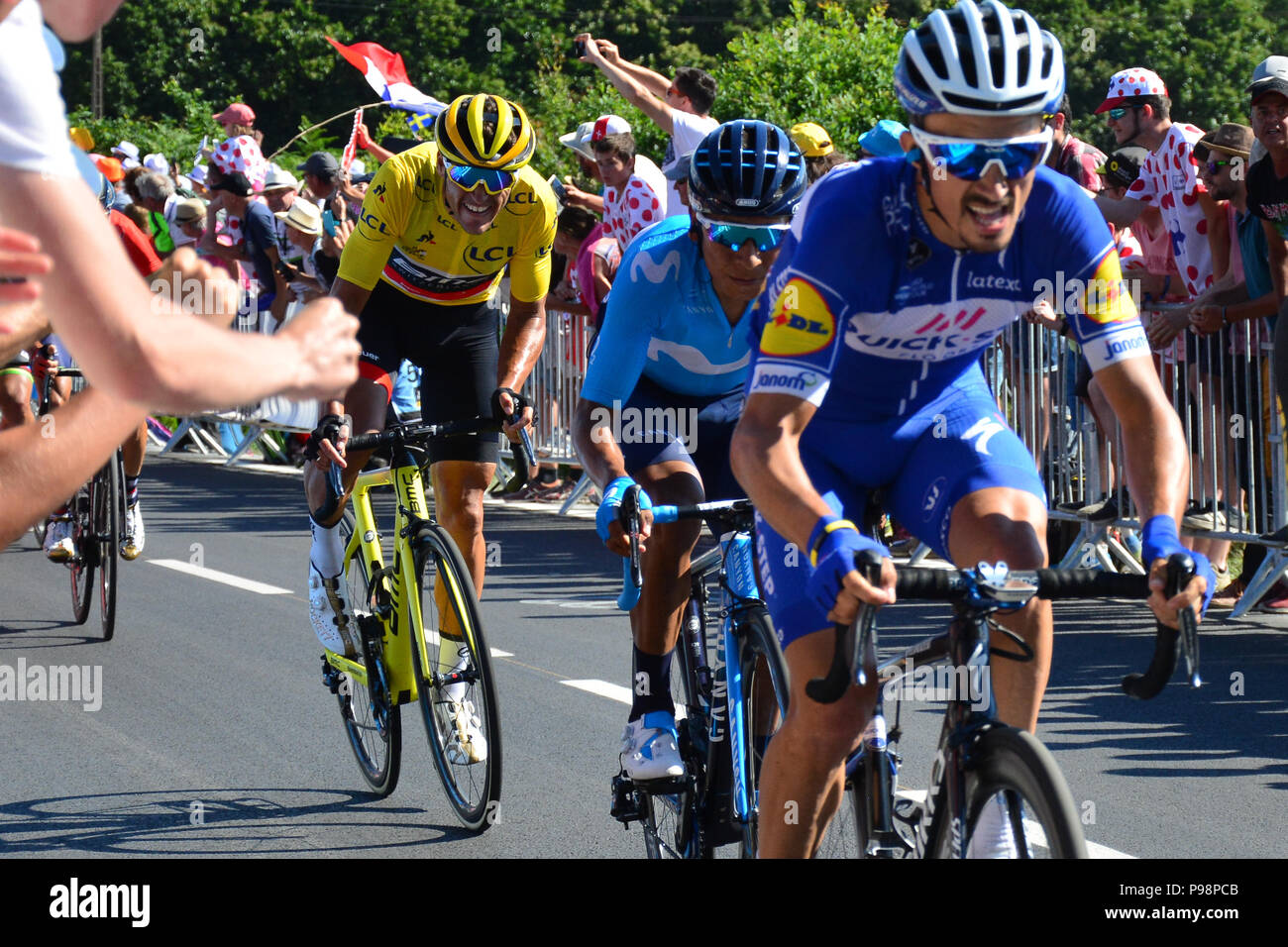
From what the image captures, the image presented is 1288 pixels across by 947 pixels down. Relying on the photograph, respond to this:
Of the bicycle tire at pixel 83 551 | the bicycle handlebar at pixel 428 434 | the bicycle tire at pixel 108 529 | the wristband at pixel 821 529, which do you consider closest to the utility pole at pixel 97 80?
the bicycle tire at pixel 83 551

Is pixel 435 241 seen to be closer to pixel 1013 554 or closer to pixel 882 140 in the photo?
pixel 882 140

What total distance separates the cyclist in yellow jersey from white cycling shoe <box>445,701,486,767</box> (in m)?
0.67

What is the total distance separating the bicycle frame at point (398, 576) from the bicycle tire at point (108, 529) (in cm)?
326

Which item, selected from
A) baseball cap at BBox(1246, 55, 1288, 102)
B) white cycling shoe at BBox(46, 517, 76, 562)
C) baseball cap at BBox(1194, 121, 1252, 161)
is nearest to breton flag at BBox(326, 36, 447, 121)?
white cycling shoe at BBox(46, 517, 76, 562)

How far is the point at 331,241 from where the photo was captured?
559 inches

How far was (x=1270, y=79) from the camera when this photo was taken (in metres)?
8.70

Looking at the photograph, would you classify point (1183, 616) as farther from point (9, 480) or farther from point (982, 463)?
point (9, 480)

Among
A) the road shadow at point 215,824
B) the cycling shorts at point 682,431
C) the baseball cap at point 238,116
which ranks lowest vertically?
the road shadow at point 215,824

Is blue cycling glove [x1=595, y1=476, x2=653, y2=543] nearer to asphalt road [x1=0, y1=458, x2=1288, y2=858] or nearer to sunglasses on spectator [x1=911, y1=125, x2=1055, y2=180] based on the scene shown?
sunglasses on spectator [x1=911, y1=125, x2=1055, y2=180]

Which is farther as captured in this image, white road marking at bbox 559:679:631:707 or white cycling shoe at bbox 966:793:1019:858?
white road marking at bbox 559:679:631:707

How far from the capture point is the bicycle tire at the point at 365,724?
6469mm

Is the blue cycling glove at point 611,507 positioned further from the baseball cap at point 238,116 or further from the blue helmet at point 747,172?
the baseball cap at point 238,116

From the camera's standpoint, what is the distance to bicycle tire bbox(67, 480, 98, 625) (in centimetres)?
973

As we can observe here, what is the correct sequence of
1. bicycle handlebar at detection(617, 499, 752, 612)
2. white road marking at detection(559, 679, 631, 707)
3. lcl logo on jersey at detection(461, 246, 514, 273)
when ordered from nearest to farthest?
bicycle handlebar at detection(617, 499, 752, 612), lcl logo on jersey at detection(461, 246, 514, 273), white road marking at detection(559, 679, 631, 707)
